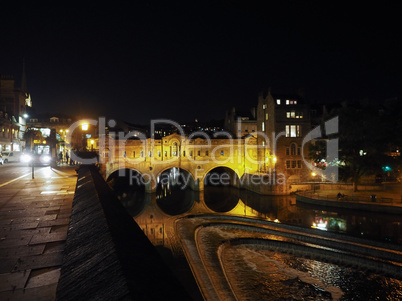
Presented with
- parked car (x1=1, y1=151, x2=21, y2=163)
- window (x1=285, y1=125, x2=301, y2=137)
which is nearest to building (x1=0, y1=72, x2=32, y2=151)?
parked car (x1=1, y1=151, x2=21, y2=163)

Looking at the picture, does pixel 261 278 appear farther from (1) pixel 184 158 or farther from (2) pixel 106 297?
(1) pixel 184 158

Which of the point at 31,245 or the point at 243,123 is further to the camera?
the point at 243,123

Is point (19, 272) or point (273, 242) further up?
point (19, 272)

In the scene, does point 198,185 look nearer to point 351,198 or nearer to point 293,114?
point 293,114

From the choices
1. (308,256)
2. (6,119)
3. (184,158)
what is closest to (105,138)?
(184,158)

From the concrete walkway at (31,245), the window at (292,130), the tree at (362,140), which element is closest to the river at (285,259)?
the tree at (362,140)

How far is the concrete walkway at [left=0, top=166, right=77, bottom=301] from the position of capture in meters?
2.94

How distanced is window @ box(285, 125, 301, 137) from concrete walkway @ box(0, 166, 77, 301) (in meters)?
40.1

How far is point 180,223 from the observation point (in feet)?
94.1

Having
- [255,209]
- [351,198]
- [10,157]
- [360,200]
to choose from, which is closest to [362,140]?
[351,198]

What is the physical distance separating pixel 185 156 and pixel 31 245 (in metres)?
41.9

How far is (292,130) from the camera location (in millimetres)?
44250

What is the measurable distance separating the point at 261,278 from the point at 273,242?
4640 mm

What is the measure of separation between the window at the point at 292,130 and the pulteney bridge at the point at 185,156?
4.61 metres
